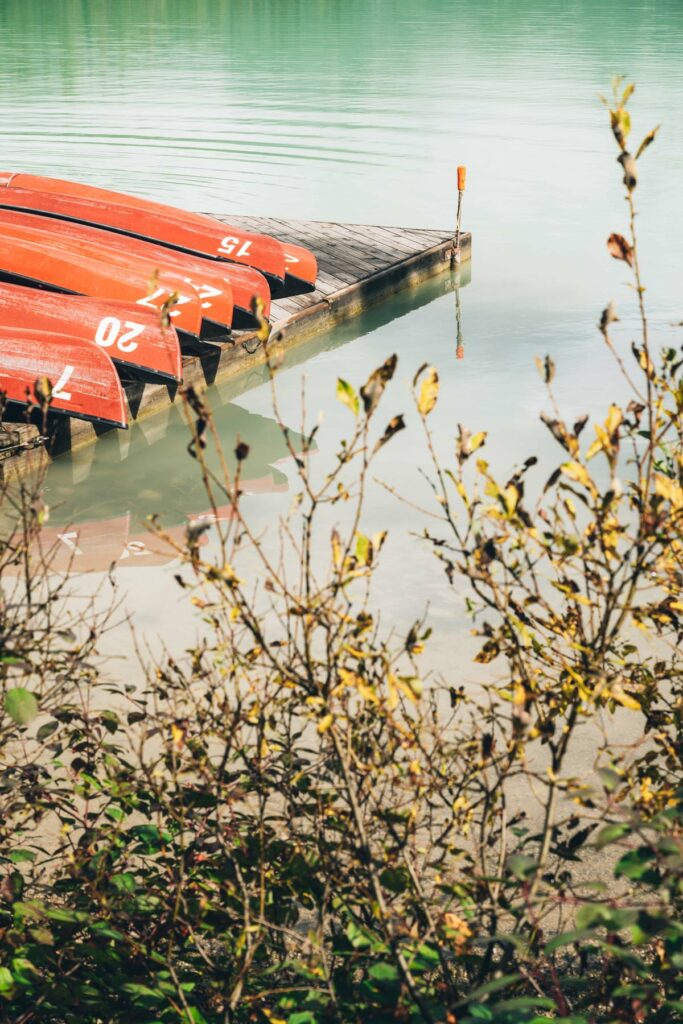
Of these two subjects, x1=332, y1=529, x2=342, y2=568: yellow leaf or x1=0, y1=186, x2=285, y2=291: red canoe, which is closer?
x1=332, y1=529, x2=342, y2=568: yellow leaf

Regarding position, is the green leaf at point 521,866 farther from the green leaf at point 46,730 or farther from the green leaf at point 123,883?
the green leaf at point 46,730

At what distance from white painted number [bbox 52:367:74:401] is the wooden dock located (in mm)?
164

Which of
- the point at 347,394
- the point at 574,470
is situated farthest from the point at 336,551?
the point at 574,470

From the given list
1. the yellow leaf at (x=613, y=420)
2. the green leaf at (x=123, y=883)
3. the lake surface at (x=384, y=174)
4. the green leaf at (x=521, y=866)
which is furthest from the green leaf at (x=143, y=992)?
the lake surface at (x=384, y=174)

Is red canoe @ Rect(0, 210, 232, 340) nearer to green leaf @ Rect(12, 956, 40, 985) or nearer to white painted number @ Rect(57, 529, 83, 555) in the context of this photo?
white painted number @ Rect(57, 529, 83, 555)

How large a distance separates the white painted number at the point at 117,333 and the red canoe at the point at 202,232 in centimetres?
287

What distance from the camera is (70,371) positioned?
29.1ft

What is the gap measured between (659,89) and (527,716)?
31.2 meters

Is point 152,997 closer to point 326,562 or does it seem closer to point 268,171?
point 326,562

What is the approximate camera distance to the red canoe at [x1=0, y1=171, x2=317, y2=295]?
1223 cm

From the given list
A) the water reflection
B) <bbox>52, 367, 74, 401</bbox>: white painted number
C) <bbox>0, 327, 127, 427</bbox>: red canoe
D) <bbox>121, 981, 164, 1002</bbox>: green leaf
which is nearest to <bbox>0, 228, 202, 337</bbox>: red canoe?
the water reflection

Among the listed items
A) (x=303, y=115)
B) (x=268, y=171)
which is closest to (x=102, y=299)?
(x=268, y=171)

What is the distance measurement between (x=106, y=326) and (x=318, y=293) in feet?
12.5

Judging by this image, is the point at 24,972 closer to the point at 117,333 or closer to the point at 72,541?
the point at 72,541
